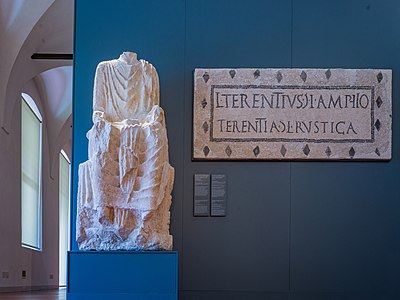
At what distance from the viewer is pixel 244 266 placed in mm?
6996

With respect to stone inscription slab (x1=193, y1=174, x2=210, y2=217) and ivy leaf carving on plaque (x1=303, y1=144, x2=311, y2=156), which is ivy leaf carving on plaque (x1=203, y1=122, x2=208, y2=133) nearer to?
stone inscription slab (x1=193, y1=174, x2=210, y2=217)

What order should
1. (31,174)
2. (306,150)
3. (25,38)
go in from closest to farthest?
(306,150) < (25,38) < (31,174)

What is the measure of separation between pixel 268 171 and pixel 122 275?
6.35ft

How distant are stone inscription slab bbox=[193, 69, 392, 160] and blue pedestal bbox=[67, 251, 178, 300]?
147 cm

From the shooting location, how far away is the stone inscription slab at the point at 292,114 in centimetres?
703

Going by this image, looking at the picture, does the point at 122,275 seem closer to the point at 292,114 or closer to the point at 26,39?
the point at 292,114

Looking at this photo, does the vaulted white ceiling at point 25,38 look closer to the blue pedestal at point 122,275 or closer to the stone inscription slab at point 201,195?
the stone inscription slab at point 201,195

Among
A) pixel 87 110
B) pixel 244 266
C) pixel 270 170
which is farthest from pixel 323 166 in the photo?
pixel 87 110

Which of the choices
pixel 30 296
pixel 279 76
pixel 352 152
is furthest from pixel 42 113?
pixel 352 152

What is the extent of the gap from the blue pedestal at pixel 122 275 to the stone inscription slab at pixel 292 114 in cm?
147

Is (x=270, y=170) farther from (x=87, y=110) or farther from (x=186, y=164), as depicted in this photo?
(x=87, y=110)

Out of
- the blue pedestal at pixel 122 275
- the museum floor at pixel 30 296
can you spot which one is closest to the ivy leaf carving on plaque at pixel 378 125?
the blue pedestal at pixel 122 275

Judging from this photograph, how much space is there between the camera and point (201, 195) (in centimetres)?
704

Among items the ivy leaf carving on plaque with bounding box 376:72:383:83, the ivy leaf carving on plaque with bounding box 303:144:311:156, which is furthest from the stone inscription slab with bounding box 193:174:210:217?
the ivy leaf carving on plaque with bounding box 376:72:383:83
